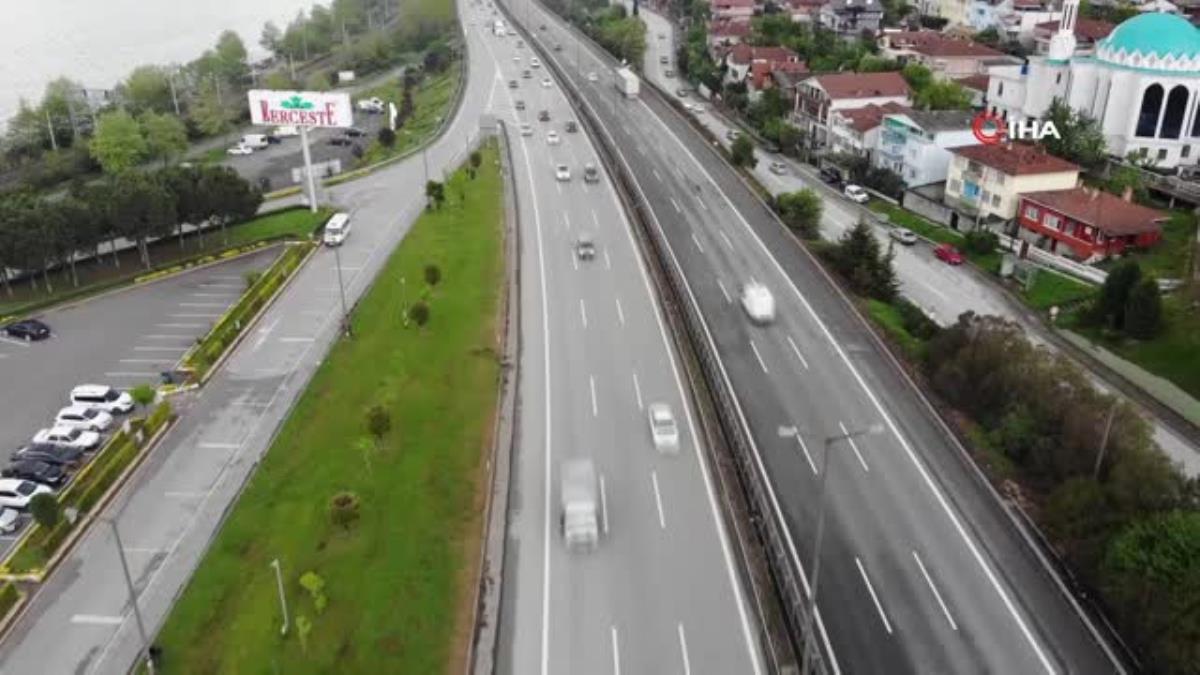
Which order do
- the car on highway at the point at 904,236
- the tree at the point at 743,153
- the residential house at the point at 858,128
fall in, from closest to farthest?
the car on highway at the point at 904,236, the tree at the point at 743,153, the residential house at the point at 858,128

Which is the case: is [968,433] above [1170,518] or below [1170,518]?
below

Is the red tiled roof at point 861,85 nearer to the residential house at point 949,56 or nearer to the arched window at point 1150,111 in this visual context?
the residential house at point 949,56

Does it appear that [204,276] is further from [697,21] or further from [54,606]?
[697,21]

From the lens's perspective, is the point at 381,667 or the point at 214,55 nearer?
the point at 381,667

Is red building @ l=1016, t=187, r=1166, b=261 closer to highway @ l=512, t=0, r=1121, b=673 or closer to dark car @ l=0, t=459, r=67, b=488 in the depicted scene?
highway @ l=512, t=0, r=1121, b=673

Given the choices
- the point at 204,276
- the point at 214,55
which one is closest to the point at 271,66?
the point at 214,55

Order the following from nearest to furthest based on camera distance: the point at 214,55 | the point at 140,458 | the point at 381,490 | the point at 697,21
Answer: the point at 381,490, the point at 140,458, the point at 214,55, the point at 697,21

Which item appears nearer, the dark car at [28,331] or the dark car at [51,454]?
the dark car at [51,454]

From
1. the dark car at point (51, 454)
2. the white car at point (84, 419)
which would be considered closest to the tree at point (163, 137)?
the white car at point (84, 419)

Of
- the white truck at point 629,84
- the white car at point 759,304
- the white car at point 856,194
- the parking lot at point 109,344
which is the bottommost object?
the parking lot at point 109,344
